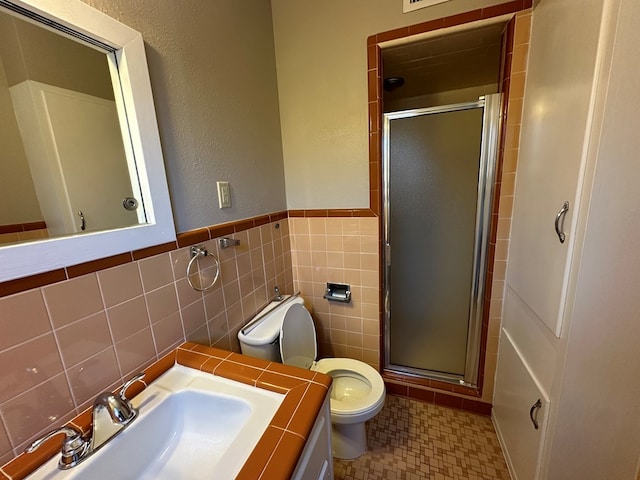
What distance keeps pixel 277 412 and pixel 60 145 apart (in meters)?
1.06

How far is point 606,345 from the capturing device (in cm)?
78

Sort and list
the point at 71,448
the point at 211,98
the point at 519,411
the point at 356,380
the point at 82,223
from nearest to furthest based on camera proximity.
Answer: the point at 71,448 → the point at 82,223 → the point at 211,98 → the point at 519,411 → the point at 356,380

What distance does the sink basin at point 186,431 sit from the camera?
0.60 meters

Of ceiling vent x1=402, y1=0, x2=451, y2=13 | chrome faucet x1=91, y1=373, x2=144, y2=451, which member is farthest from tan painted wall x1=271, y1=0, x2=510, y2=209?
chrome faucet x1=91, y1=373, x2=144, y2=451

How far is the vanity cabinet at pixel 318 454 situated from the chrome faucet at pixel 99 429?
0.45 meters

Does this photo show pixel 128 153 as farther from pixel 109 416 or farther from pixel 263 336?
pixel 263 336

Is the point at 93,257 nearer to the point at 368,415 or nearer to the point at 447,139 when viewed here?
the point at 368,415

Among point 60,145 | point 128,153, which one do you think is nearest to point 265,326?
point 128,153

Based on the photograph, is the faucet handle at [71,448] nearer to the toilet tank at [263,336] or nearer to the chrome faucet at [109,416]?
the chrome faucet at [109,416]

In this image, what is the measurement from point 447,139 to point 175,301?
5.38 feet

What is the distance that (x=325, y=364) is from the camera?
1.52 meters

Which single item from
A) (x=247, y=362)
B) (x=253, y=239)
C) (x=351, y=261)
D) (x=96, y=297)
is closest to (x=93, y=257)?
(x=96, y=297)

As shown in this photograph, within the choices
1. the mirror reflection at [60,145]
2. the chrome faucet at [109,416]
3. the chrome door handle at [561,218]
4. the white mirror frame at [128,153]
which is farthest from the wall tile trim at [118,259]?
the chrome door handle at [561,218]

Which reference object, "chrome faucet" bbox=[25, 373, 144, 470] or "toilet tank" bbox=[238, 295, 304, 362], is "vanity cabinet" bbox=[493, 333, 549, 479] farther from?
"chrome faucet" bbox=[25, 373, 144, 470]
